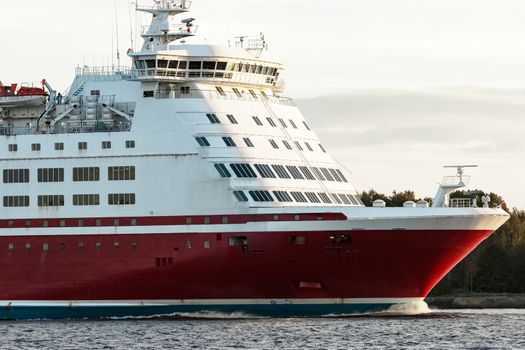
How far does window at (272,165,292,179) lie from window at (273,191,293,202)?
75cm

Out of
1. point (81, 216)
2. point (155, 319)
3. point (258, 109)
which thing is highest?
point (258, 109)

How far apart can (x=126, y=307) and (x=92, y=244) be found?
238cm

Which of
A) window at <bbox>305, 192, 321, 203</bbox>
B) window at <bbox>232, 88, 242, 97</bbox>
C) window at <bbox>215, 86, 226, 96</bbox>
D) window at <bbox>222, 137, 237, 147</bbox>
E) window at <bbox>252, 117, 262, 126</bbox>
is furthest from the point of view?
window at <bbox>232, 88, 242, 97</bbox>

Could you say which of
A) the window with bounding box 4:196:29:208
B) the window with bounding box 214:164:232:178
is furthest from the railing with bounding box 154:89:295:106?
the window with bounding box 4:196:29:208

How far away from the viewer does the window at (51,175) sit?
57.4 m

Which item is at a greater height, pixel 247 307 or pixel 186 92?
pixel 186 92

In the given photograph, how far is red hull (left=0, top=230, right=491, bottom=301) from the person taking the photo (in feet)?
179

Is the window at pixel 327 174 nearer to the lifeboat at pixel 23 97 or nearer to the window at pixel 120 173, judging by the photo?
the window at pixel 120 173

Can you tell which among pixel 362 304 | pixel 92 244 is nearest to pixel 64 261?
pixel 92 244

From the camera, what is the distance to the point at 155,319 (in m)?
56.0

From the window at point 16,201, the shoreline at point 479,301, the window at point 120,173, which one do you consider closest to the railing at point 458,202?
the window at point 120,173

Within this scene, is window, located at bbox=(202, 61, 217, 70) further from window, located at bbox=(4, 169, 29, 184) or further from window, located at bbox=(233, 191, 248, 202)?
window, located at bbox=(4, 169, 29, 184)

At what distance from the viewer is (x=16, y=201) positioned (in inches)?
2274

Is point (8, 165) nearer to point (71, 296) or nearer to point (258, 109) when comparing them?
point (71, 296)
